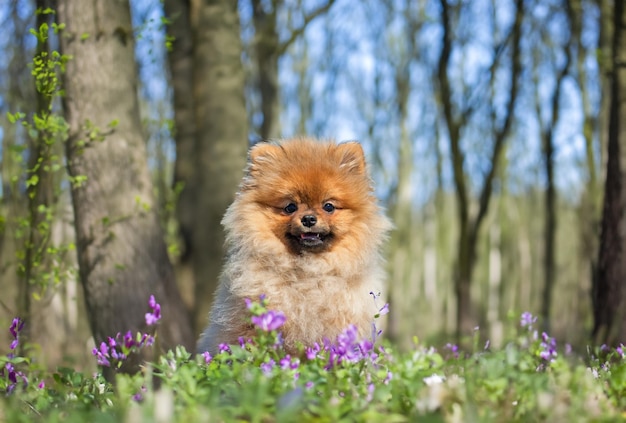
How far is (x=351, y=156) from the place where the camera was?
523cm

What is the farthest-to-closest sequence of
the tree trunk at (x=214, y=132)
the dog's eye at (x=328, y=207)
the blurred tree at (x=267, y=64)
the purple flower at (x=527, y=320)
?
the blurred tree at (x=267, y=64)
the tree trunk at (x=214, y=132)
the dog's eye at (x=328, y=207)
the purple flower at (x=527, y=320)

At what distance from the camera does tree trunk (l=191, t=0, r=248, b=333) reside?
24.1 ft

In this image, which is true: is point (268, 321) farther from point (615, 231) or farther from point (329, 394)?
point (615, 231)

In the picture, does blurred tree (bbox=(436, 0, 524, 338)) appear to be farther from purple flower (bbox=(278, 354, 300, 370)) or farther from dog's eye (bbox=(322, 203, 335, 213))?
purple flower (bbox=(278, 354, 300, 370))

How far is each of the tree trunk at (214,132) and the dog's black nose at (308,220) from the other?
2654mm

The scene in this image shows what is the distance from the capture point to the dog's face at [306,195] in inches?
192

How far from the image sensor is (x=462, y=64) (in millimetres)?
20125

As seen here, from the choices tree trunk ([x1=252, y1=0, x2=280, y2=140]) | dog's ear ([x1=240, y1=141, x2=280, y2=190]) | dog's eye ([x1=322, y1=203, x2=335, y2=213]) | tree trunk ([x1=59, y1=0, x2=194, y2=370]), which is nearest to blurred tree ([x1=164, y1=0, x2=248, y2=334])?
tree trunk ([x1=59, y1=0, x2=194, y2=370])

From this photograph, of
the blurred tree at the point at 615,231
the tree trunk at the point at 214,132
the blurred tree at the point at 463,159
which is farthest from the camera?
the blurred tree at the point at 463,159

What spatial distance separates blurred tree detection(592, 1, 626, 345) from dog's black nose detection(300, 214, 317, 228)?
3234 millimetres

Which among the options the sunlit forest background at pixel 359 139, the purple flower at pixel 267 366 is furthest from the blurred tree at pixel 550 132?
the purple flower at pixel 267 366

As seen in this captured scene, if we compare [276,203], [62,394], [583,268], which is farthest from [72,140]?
[583,268]

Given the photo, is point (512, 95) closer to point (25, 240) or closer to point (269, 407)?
point (25, 240)

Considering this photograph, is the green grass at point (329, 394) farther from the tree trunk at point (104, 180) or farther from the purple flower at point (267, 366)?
the tree trunk at point (104, 180)
